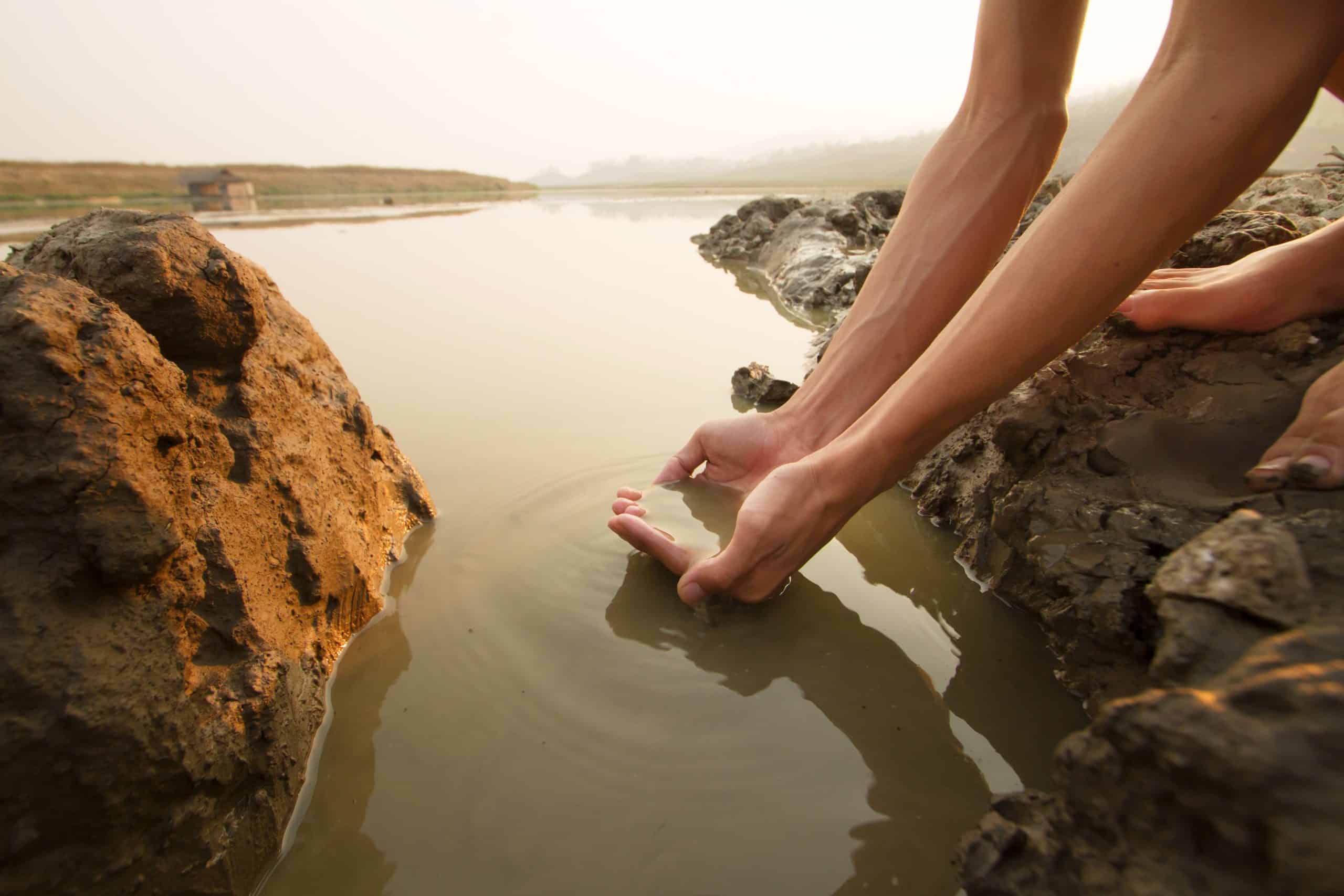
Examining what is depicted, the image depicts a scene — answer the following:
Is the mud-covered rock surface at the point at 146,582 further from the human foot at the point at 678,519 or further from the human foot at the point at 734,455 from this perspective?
the human foot at the point at 734,455

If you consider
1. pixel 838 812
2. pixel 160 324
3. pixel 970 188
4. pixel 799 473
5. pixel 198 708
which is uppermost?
pixel 970 188

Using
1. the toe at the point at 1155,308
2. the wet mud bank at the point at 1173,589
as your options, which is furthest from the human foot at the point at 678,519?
the toe at the point at 1155,308

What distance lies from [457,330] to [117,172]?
21.0 meters

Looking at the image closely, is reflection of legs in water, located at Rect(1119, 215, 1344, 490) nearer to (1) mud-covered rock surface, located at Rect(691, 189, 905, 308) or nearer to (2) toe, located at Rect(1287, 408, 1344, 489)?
(2) toe, located at Rect(1287, 408, 1344, 489)

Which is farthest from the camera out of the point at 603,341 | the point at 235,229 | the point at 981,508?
the point at 235,229

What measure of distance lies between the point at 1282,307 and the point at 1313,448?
48cm

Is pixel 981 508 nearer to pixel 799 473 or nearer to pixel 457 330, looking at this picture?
pixel 799 473

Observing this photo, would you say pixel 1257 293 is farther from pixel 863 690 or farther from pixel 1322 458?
pixel 863 690

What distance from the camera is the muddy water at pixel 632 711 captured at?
2.91 feet

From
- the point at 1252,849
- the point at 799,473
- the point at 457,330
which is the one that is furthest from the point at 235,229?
the point at 1252,849

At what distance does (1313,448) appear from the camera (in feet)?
3.18

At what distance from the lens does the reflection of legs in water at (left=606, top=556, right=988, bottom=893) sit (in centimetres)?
89

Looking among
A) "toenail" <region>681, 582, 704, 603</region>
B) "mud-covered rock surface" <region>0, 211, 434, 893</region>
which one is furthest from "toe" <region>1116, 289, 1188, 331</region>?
"mud-covered rock surface" <region>0, 211, 434, 893</region>

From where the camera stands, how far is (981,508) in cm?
162
